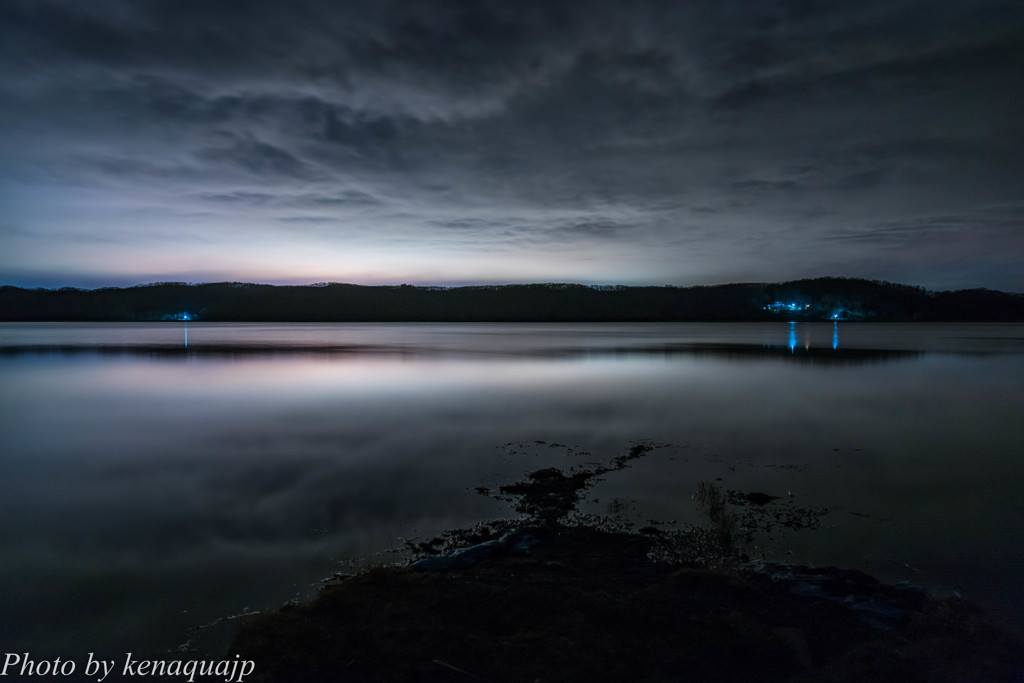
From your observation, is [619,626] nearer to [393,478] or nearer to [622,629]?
[622,629]

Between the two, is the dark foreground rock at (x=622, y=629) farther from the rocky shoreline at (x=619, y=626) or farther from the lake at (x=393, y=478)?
the lake at (x=393, y=478)

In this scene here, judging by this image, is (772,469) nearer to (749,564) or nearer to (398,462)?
(749,564)

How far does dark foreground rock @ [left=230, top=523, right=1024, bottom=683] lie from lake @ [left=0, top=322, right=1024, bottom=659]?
0.84m

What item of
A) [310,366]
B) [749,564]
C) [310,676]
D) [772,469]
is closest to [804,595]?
[749,564]

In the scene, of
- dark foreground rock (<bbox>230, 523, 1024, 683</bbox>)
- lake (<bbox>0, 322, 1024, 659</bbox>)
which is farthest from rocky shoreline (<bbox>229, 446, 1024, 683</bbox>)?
lake (<bbox>0, 322, 1024, 659</bbox>)

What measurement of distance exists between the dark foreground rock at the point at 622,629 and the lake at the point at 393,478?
2.75 feet

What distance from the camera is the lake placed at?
19.0ft

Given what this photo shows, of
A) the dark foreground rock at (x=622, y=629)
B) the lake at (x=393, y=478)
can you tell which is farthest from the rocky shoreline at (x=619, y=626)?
the lake at (x=393, y=478)

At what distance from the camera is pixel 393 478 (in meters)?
9.52

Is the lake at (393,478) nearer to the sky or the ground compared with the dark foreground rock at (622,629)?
nearer to the ground

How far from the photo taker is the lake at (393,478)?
5797mm

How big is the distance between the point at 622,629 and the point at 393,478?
229 inches

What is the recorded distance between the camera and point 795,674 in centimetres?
402

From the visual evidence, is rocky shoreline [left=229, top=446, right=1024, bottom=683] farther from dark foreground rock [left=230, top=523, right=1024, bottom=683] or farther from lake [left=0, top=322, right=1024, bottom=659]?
lake [left=0, top=322, right=1024, bottom=659]
